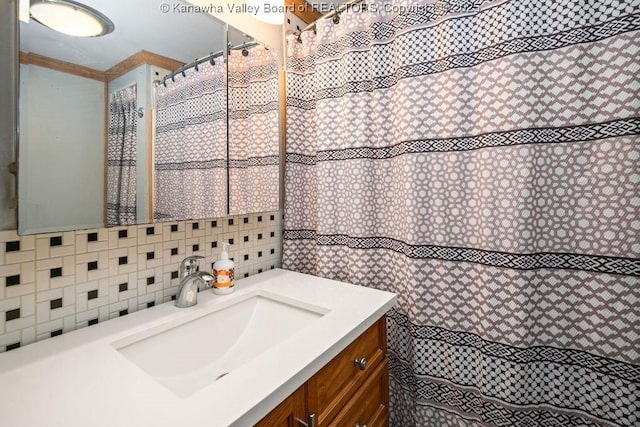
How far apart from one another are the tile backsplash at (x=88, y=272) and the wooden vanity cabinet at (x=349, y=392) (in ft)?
1.90

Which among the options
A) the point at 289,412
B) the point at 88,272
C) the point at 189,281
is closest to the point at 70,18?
the point at 88,272

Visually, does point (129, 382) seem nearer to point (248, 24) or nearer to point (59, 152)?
point (59, 152)

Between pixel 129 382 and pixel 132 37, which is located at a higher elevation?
pixel 132 37

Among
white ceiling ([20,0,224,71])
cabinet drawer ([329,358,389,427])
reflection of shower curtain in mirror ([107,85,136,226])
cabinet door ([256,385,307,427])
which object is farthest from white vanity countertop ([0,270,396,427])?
white ceiling ([20,0,224,71])

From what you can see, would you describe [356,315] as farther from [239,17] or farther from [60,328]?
[239,17]

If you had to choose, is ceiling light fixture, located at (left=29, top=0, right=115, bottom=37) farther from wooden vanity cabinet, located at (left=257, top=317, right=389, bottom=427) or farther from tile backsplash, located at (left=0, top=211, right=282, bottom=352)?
wooden vanity cabinet, located at (left=257, top=317, right=389, bottom=427)

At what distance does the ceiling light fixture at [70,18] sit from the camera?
66cm

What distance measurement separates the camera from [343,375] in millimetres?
764

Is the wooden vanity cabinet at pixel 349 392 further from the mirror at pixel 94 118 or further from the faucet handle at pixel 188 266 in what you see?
the mirror at pixel 94 118

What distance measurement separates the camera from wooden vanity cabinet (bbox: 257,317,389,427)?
61 cm

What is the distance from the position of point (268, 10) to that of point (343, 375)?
4.57ft

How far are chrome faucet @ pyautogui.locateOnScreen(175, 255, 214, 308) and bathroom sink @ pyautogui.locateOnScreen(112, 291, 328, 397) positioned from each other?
0.22ft

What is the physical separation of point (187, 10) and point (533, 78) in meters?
1.10

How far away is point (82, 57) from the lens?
720 mm
